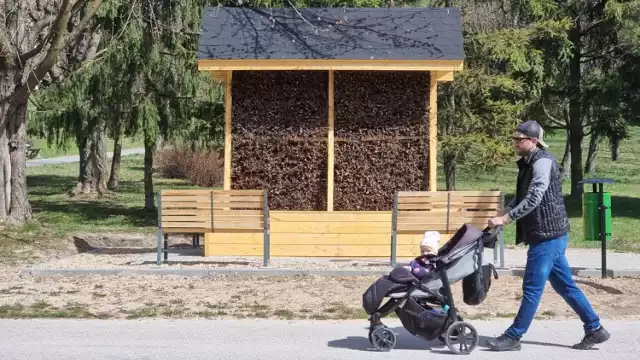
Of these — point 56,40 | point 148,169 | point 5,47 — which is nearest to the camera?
point 56,40

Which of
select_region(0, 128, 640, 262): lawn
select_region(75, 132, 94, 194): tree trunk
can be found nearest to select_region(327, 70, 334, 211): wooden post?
select_region(0, 128, 640, 262): lawn

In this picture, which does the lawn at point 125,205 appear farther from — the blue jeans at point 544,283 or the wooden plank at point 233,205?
the blue jeans at point 544,283

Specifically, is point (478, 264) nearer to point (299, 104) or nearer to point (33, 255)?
point (299, 104)

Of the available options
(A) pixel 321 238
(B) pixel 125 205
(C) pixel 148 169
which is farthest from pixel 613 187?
(A) pixel 321 238

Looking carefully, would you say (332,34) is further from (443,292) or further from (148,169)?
(148,169)

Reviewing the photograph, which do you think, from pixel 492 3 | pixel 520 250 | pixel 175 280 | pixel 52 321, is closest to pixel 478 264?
pixel 52 321

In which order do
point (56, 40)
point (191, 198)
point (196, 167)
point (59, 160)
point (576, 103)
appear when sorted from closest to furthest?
point (191, 198) < point (56, 40) < point (576, 103) < point (196, 167) < point (59, 160)

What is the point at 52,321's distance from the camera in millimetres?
9430

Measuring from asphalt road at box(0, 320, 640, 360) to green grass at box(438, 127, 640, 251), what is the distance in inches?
311

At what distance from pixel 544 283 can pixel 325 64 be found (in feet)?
22.0

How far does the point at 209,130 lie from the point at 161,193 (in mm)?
8779

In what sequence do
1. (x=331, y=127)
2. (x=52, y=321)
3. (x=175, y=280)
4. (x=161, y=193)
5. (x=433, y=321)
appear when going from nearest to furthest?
(x=433, y=321)
(x=52, y=321)
(x=175, y=280)
(x=161, y=193)
(x=331, y=127)

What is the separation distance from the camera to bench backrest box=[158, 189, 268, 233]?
43.1ft

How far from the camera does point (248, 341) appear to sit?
8.50 m
